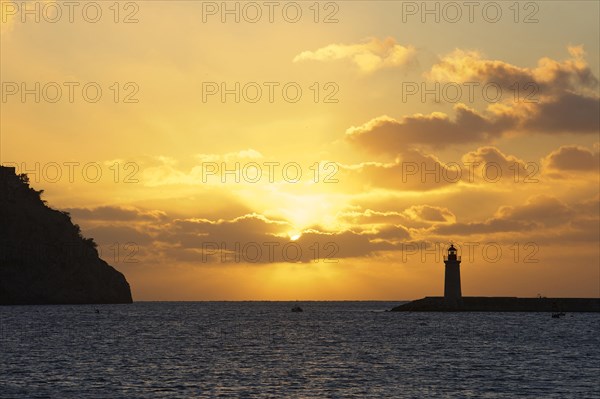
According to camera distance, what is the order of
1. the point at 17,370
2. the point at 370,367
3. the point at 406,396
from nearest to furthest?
1. the point at 406,396
2. the point at 17,370
3. the point at 370,367

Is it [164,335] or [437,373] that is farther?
[164,335]

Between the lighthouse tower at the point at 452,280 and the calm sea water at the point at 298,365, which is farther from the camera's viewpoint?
the lighthouse tower at the point at 452,280

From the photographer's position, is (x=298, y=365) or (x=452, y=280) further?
(x=452, y=280)

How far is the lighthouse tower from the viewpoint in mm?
156750

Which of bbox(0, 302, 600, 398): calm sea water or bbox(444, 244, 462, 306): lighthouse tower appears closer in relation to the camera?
bbox(0, 302, 600, 398): calm sea water

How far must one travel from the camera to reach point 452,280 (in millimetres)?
163375

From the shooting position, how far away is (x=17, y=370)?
236 feet

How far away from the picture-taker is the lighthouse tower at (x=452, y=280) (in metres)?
157

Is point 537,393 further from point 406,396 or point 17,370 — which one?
point 17,370

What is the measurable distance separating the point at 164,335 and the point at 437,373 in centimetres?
6633

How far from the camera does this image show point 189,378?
223ft

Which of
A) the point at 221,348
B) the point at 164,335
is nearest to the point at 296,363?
the point at 221,348

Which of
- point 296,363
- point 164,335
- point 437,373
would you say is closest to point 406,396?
point 437,373

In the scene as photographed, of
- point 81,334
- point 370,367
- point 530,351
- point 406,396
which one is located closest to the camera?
point 406,396
